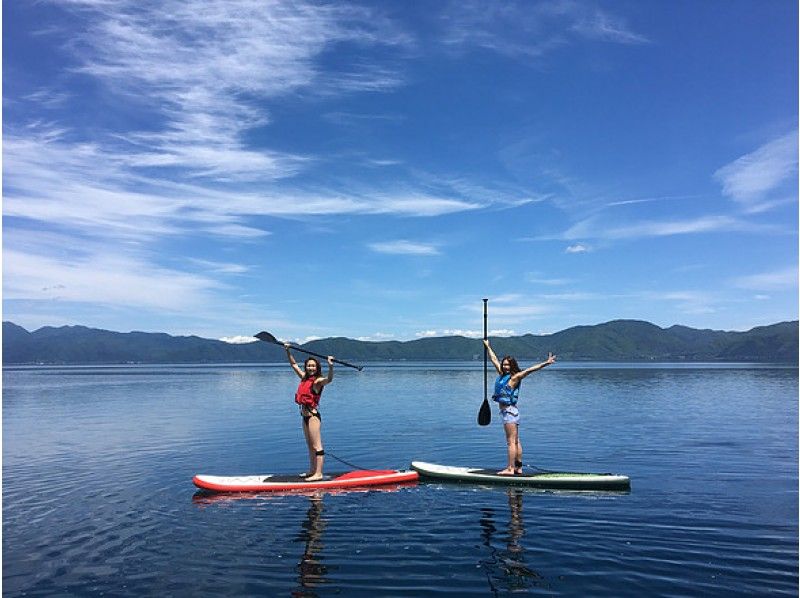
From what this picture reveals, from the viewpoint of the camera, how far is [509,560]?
443 inches

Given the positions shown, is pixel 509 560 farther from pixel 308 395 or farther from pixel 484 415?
pixel 484 415

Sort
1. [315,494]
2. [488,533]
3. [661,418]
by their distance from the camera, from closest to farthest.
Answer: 1. [488,533]
2. [315,494]
3. [661,418]

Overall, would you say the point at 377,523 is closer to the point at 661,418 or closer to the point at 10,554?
the point at 10,554

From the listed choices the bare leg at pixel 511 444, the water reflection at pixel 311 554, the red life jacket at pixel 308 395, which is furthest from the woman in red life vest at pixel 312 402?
the bare leg at pixel 511 444

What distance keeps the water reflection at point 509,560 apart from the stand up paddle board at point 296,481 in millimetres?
3980

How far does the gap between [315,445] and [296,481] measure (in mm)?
1236

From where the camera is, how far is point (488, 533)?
13.0 metres

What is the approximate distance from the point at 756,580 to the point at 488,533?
5.07m

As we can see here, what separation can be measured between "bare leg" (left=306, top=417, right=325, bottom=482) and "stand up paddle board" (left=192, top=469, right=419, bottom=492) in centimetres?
23

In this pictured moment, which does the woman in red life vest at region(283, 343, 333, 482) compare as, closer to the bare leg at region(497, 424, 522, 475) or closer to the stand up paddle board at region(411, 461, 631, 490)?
the stand up paddle board at region(411, 461, 631, 490)

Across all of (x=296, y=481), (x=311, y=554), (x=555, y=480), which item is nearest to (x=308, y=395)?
(x=296, y=481)

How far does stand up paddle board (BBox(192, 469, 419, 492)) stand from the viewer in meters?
17.2

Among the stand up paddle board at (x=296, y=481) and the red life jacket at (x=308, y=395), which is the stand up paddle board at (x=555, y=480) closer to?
the stand up paddle board at (x=296, y=481)

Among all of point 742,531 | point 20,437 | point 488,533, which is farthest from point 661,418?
point 20,437
